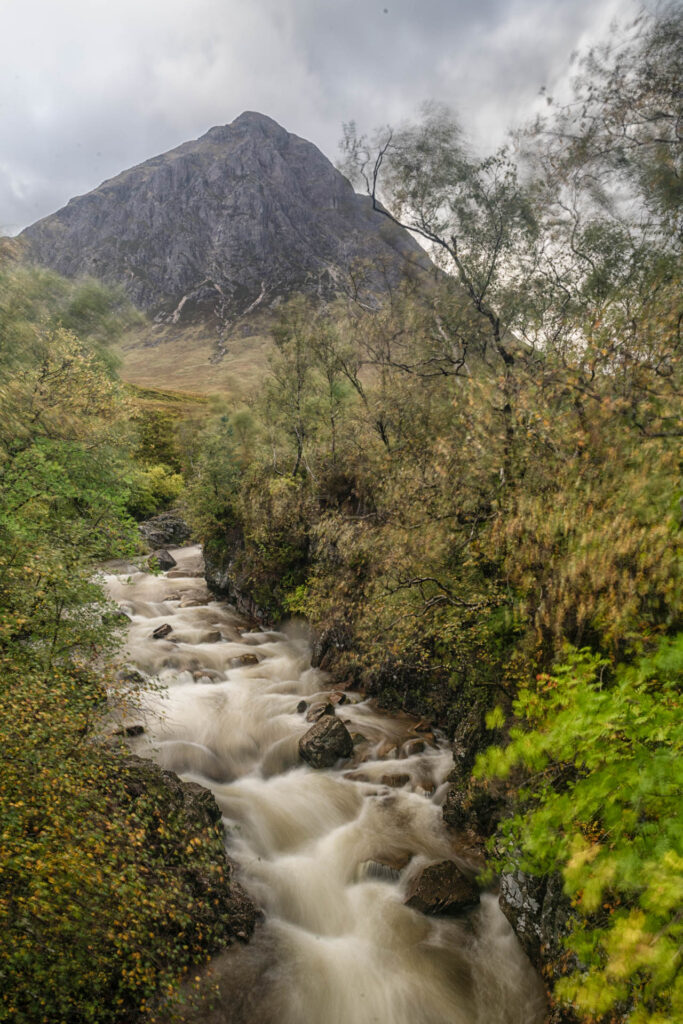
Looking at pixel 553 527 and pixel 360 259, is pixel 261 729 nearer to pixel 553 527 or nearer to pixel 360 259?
pixel 553 527

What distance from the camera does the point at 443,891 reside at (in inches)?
395

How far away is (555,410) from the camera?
12.3 m

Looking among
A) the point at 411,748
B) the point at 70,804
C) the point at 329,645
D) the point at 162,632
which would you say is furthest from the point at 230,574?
the point at 70,804

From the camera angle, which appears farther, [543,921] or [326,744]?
[326,744]

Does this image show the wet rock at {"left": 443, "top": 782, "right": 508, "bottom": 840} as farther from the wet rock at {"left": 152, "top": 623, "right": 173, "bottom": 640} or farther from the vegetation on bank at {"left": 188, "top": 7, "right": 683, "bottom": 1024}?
the wet rock at {"left": 152, "top": 623, "right": 173, "bottom": 640}

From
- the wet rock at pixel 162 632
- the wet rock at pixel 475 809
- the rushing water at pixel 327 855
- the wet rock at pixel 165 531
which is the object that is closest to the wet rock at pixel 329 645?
the rushing water at pixel 327 855

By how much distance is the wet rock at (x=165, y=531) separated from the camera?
48.2 m

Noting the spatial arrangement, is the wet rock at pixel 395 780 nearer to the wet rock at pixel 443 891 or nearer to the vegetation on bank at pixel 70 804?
the wet rock at pixel 443 891

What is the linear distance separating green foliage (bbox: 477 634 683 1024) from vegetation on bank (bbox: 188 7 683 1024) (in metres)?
0.04

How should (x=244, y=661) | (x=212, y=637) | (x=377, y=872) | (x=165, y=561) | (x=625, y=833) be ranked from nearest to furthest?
(x=625, y=833)
(x=377, y=872)
(x=244, y=661)
(x=212, y=637)
(x=165, y=561)

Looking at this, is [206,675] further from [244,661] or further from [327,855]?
[327,855]

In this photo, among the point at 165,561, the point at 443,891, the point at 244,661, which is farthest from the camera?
the point at 165,561

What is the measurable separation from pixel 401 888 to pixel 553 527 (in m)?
9.04

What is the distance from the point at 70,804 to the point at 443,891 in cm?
818
